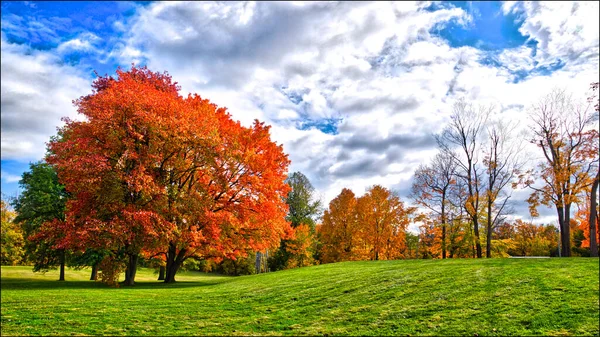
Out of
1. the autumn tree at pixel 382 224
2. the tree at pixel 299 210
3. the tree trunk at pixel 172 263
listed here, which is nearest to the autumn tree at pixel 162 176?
the tree trunk at pixel 172 263

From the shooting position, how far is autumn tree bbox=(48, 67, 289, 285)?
58.9 feet

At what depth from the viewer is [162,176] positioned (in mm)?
20344

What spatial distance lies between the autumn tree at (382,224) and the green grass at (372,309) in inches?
1043

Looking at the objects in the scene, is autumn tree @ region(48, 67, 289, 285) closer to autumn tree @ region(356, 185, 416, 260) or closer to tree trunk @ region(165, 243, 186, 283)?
tree trunk @ region(165, 243, 186, 283)

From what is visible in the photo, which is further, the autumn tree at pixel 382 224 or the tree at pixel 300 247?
the tree at pixel 300 247

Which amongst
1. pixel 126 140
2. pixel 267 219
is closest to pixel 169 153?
pixel 126 140

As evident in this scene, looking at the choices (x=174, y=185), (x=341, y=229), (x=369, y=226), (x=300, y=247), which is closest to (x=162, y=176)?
(x=174, y=185)

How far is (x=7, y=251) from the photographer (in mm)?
41188

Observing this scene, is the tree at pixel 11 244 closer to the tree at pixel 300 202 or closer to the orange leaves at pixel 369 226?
the tree at pixel 300 202

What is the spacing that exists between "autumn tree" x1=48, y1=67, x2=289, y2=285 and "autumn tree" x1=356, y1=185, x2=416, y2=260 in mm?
18467

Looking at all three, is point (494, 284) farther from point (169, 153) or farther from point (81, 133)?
point (81, 133)

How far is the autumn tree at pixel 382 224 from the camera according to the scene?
39.3 m

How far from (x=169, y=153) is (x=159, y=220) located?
13.1 ft

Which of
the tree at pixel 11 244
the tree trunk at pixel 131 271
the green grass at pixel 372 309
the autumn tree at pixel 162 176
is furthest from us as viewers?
the tree at pixel 11 244
